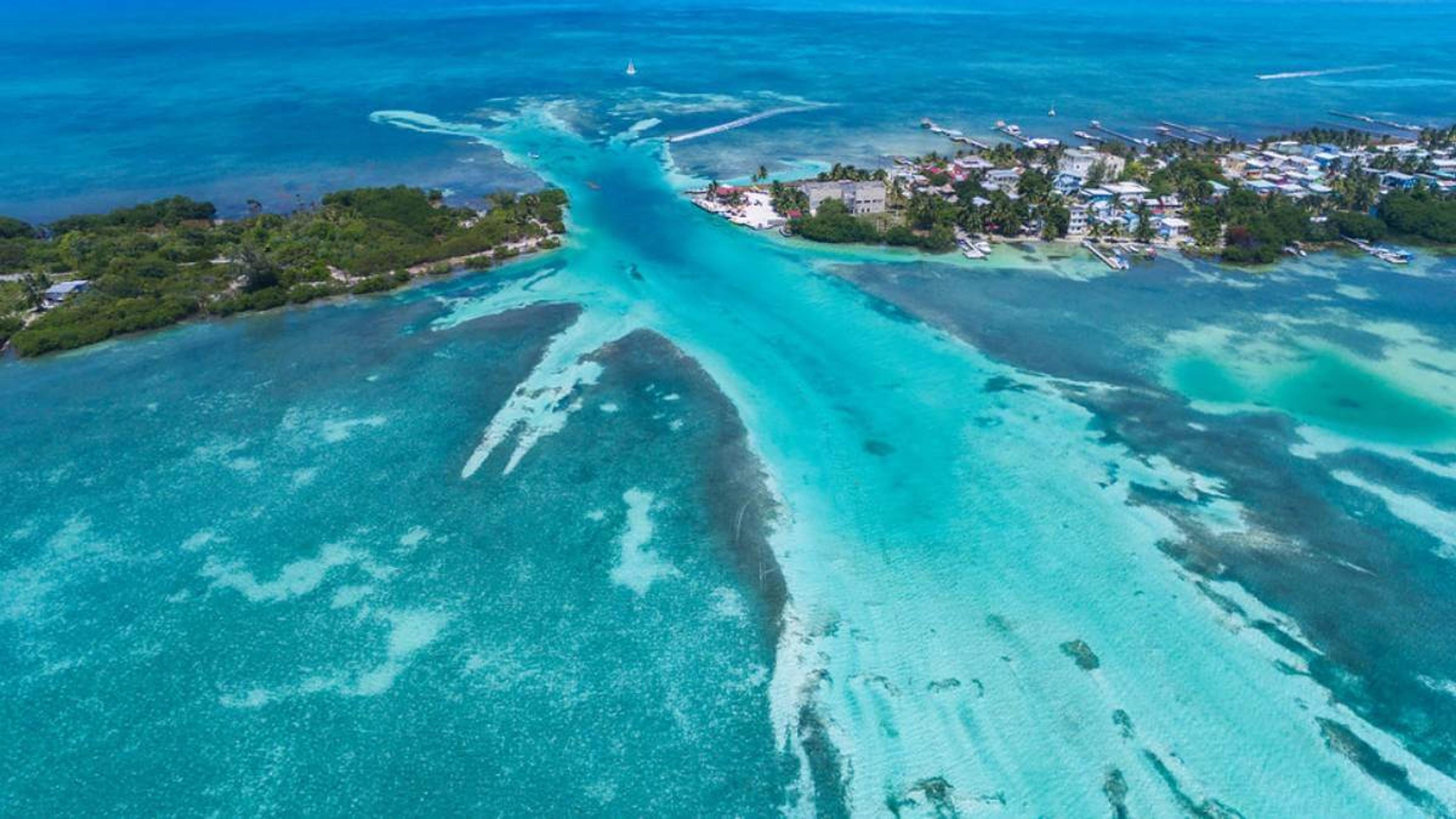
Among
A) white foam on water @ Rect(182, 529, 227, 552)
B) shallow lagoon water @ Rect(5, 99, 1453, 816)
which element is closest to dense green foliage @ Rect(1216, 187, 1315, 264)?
shallow lagoon water @ Rect(5, 99, 1453, 816)

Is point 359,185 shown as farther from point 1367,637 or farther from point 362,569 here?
point 1367,637

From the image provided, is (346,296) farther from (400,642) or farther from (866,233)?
(866,233)

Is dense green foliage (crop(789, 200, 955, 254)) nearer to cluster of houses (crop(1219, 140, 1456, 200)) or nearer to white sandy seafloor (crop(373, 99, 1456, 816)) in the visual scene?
white sandy seafloor (crop(373, 99, 1456, 816))

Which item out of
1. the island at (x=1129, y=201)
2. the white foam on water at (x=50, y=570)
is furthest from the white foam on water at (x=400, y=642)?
the island at (x=1129, y=201)

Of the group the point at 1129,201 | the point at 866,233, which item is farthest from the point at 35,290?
the point at 1129,201

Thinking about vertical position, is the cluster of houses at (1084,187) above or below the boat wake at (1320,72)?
below

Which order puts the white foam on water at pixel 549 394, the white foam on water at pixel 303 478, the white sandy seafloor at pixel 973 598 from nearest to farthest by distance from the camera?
the white sandy seafloor at pixel 973 598
the white foam on water at pixel 303 478
the white foam on water at pixel 549 394

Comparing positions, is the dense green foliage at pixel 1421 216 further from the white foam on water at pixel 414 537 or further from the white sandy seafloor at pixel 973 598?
the white foam on water at pixel 414 537

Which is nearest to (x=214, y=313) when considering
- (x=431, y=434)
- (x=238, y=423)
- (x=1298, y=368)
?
(x=238, y=423)
